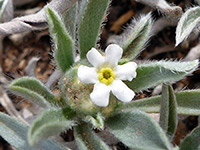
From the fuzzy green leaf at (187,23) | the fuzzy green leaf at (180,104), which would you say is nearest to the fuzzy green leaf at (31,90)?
the fuzzy green leaf at (180,104)

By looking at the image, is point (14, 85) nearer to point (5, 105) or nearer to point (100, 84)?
point (100, 84)

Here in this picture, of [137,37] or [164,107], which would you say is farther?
[137,37]

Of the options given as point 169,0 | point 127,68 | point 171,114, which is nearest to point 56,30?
point 127,68

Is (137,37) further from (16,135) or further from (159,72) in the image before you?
(16,135)

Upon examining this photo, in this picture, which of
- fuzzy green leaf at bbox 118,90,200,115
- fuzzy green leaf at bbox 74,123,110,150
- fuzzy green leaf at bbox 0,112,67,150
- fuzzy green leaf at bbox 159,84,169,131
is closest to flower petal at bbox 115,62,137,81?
fuzzy green leaf at bbox 159,84,169,131

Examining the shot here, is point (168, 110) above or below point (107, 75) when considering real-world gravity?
below

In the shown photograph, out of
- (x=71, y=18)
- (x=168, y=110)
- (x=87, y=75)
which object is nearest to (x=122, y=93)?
(x=87, y=75)

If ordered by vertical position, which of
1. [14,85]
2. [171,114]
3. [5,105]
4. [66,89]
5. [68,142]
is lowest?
[68,142]

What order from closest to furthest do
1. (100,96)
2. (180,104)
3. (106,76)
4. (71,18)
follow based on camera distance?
(100,96)
(106,76)
(180,104)
(71,18)
